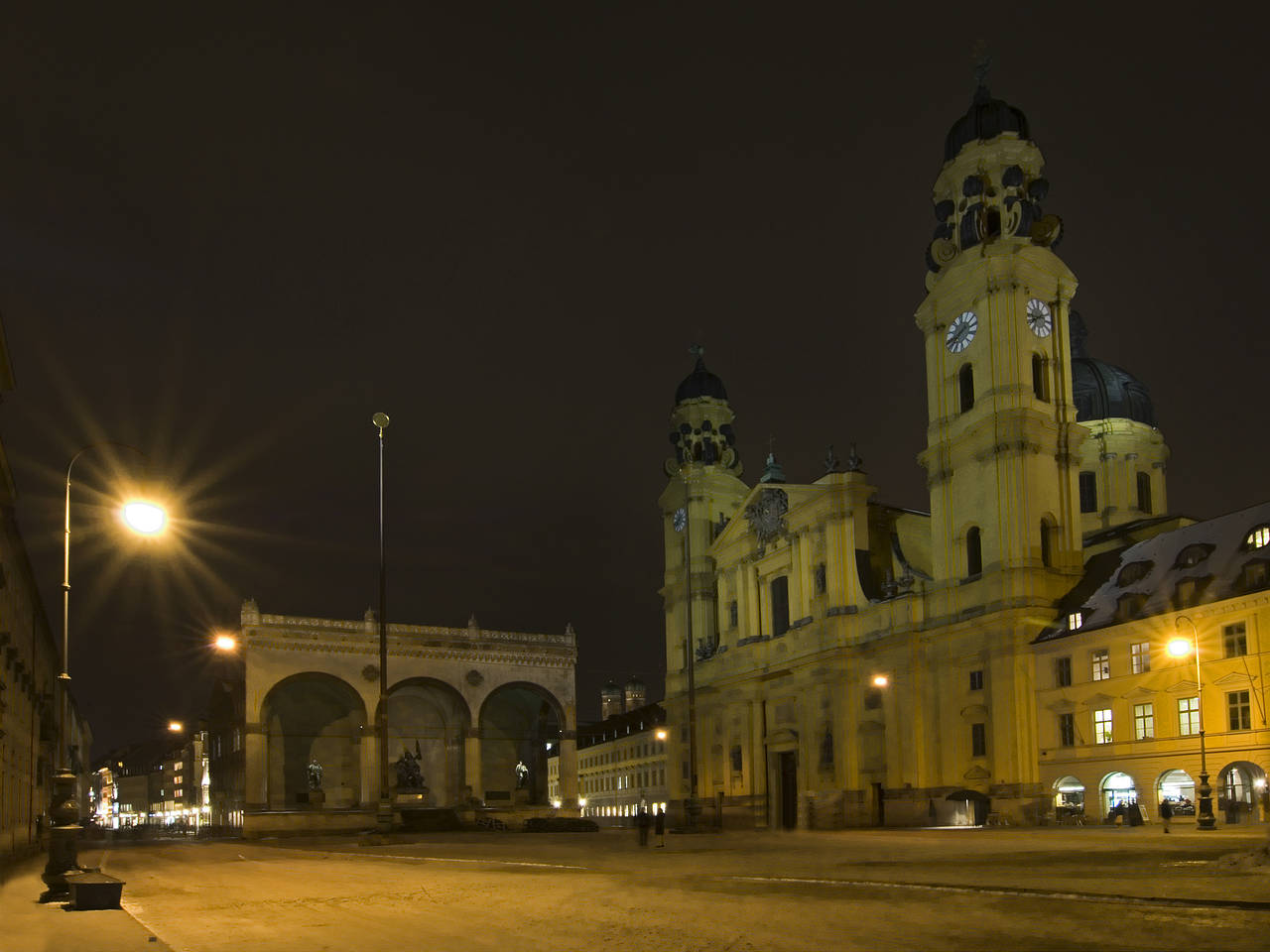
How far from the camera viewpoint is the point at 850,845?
115 ft

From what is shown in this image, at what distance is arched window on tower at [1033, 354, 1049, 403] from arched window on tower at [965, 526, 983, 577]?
22.0 ft

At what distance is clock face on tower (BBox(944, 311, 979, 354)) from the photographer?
191 ft

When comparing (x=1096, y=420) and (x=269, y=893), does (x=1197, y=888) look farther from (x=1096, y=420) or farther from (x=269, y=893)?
(x=1096, y=420)

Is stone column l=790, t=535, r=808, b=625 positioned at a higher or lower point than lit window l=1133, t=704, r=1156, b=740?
higher

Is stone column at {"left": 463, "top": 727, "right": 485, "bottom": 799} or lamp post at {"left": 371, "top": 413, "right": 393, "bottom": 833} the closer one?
lamp post at {"left": 371, "top": 413, "right": 393, "bottom": 833}

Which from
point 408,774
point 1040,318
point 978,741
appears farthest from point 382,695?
point 408,774

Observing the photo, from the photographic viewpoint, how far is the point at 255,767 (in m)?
76.6

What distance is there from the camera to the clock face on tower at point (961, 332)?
58281 mm

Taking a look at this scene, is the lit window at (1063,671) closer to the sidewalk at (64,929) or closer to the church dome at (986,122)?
the church dome at (986,122)

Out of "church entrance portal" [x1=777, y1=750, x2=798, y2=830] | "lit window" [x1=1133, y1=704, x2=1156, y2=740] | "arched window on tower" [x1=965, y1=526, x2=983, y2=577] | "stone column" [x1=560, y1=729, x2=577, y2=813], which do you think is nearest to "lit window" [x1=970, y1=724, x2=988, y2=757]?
"arched window on tower" [x1=965, y1=526, x2=983, y2=577]

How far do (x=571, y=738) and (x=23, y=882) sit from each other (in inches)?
2407

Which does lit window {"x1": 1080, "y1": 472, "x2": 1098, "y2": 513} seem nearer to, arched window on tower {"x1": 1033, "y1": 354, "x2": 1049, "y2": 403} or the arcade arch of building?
arched window on tower {"x1": 1033, "y1": 354, "x2": 1049, "y2": 403}

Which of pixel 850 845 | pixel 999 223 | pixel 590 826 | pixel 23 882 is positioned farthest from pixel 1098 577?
pixel 23 882

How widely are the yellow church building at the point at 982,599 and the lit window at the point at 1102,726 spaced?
184mm
